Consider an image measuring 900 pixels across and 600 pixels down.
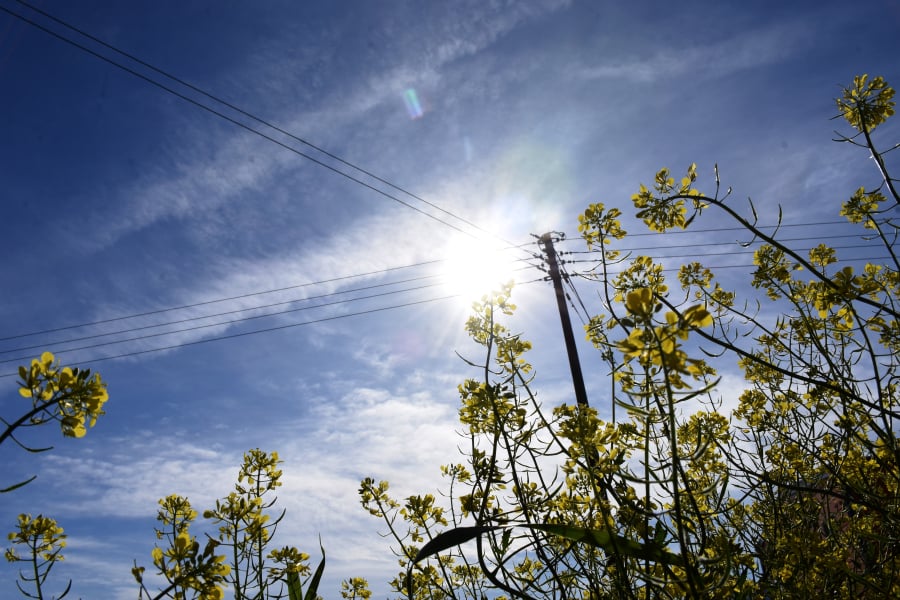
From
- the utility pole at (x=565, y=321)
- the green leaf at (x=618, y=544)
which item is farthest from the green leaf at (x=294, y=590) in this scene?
the utility pole at (x=565, y=321)

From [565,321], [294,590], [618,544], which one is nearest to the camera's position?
[618,544]

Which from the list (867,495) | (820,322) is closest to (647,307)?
(867,495)

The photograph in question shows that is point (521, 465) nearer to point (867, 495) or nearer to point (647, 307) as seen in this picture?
point (647, 307)

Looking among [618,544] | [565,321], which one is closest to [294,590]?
[618,544]

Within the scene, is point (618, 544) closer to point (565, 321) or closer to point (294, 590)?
point (294, 590)

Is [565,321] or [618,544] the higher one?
[565,321]

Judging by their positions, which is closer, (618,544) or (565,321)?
(618,544)

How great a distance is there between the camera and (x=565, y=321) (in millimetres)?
9000

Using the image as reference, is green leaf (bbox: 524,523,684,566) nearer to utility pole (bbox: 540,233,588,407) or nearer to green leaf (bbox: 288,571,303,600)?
green leaf (bbox: 288,571,303,600)

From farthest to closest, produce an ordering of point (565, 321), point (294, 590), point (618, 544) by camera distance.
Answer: point (565, 321) → point (294, 590) → point (618, 544)

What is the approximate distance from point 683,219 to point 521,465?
1223 mm

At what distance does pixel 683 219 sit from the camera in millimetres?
2189

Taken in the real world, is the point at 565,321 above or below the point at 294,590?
above

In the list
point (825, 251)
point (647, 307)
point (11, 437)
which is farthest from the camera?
point (825, 251)
